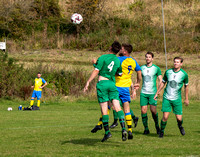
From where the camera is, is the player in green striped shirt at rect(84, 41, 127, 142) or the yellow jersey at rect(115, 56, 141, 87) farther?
the yellow jersey at rect(115, 56, 141, 87)

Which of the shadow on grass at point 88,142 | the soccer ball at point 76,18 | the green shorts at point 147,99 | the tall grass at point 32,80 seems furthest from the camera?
the soccer ball at point 76,18

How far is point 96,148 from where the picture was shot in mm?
8828

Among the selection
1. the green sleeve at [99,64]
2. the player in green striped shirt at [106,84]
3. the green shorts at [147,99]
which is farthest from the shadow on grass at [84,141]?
the green shorts at [147,99]

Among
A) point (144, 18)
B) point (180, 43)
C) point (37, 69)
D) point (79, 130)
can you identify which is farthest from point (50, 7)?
point (79, 130)

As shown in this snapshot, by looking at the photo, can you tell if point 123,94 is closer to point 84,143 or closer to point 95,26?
point 84,143

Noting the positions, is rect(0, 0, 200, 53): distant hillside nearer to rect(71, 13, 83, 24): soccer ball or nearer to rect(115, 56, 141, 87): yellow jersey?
rect(71, 13, 83, 24): soccer ball

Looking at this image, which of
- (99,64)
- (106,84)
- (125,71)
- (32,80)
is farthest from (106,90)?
(32,80)

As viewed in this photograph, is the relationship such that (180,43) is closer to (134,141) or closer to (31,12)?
(31,12)

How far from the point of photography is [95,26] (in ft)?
168

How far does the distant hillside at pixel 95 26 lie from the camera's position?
46906 mm

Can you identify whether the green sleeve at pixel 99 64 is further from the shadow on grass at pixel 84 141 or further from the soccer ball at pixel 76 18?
the soccer ball at pixel 76 18

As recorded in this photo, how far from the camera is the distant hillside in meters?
46.9

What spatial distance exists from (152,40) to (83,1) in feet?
32.2

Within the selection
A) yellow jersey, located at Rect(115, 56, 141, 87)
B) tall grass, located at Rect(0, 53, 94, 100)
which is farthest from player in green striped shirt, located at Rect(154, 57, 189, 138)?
tall grass, located at Rect(0, 53, 94, 100)
